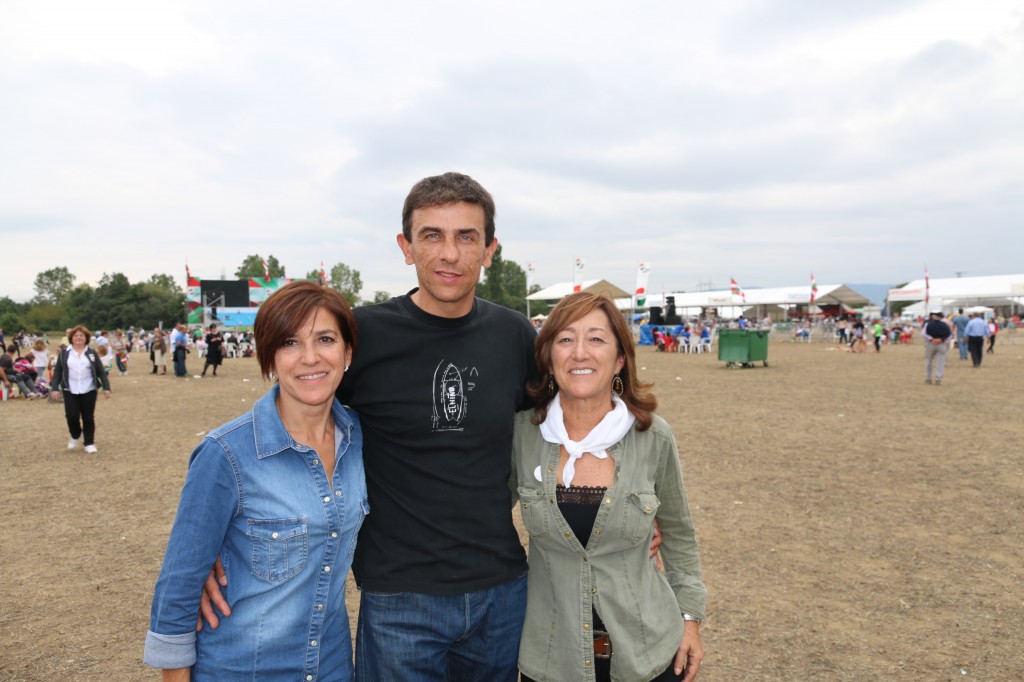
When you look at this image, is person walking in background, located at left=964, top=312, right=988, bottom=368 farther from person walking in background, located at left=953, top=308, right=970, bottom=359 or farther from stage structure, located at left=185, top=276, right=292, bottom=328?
stage structure, located at left=185, top=276, right=292, bottom=328

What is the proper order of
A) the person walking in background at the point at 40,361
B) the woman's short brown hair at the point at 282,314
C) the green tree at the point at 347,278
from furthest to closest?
the green tree at the point at 347,278, the person walking in background at the point at 40,361, the woman's short brown hair at the point at 282,314

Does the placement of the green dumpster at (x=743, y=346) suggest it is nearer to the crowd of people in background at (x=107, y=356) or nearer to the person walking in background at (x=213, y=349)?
the crowd of people in background at (x=107, y=356)

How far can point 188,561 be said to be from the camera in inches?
71.4

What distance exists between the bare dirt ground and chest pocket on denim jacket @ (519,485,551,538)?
215cm

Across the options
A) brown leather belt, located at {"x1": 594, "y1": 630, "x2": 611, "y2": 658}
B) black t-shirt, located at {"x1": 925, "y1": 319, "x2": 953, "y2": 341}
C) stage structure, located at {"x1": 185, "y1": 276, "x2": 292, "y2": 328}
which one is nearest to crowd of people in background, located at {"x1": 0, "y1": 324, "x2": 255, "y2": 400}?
brown leather belt, located at {"x1": 594, "y1": 630, "x2": 611, "y2": 658}

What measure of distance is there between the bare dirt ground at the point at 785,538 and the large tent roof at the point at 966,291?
34221 millimetres

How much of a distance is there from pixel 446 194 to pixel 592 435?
104 centimetres

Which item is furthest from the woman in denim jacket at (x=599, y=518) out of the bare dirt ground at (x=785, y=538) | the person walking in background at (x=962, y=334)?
the person walking in background at (x=962, y=334)

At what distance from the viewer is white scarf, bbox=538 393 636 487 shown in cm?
238

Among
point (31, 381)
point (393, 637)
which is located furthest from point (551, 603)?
point (31, 381)

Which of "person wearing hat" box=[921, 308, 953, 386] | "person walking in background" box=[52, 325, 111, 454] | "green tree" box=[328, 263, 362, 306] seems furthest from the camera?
"green tree" box=[328, 263, 362, 306]

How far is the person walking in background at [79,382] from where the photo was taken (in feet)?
33.5

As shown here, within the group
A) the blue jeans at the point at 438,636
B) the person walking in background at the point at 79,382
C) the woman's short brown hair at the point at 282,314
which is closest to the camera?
the woman's short brown hair at the point at 282,314

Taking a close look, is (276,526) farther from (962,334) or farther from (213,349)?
(962,334)
